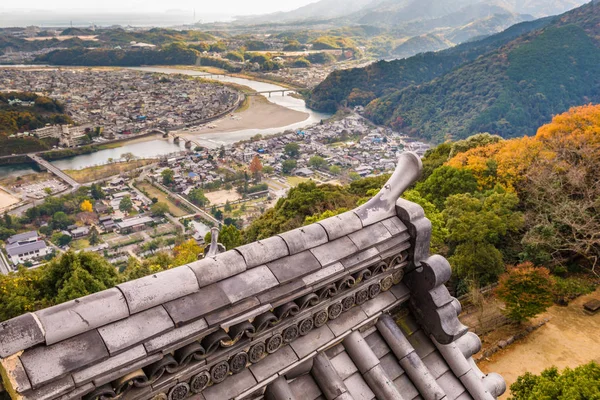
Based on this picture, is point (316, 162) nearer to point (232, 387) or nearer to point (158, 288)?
point (232, 387)

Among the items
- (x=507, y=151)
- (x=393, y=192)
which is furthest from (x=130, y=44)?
(x=393, y=192)

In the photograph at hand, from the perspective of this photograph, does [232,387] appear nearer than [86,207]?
Yes

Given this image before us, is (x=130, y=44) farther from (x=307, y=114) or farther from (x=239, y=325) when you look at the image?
(x=239, y=325)

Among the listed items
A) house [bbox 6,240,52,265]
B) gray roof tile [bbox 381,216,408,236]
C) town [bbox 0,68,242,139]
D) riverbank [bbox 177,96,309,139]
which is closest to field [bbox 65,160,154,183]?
town [bbox 0,68,242,139]

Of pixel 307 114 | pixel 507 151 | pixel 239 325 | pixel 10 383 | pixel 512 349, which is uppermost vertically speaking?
pixel 10 383

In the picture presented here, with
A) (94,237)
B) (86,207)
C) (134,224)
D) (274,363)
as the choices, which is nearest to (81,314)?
(274,363)

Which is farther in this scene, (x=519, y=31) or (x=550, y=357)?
(x=519, y=31)

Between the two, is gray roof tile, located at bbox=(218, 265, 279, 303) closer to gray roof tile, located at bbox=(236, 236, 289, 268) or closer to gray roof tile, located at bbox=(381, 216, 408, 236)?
gray roof tile, located at bbox=(236, 236, 289, 268)
